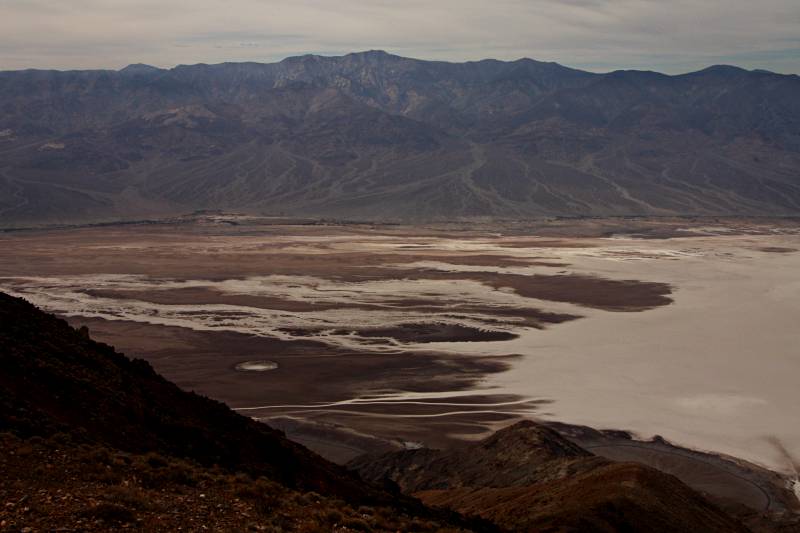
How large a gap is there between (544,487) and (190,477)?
9439mm

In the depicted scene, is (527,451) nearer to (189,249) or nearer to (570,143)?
(189,249)

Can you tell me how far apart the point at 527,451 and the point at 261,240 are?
71.7 metres

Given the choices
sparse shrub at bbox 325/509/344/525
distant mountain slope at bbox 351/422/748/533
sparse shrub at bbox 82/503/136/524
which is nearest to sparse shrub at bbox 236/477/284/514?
sparse shrub at bbox 325/509/344/525

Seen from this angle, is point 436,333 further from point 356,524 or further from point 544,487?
point 356,524

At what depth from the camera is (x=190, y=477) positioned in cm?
1134

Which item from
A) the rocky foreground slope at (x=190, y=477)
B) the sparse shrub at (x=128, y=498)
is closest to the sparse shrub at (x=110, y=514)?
the rocky foreground slope at (x=190, y=477)

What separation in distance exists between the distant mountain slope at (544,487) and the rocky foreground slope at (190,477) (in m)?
0.05

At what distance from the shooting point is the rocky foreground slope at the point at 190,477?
32.5 ft

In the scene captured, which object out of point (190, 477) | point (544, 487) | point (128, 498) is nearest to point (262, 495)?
point (190, 477)

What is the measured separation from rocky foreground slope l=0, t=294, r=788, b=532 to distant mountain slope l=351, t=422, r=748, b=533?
5 cm

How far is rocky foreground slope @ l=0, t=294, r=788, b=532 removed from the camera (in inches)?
390

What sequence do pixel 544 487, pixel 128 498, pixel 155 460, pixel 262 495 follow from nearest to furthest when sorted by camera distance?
1. pixel 128 498
2. pixel 262 495
3. pixel 155 460
4. pixel 544 487

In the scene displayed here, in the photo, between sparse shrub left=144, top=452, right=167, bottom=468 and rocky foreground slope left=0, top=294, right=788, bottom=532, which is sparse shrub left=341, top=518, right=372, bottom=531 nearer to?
rocky foreground slope left=0, top=294, right=788, bottom=532

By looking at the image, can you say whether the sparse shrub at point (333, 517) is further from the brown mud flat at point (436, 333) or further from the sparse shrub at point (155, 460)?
the brown mud flat at point (436, 333)
